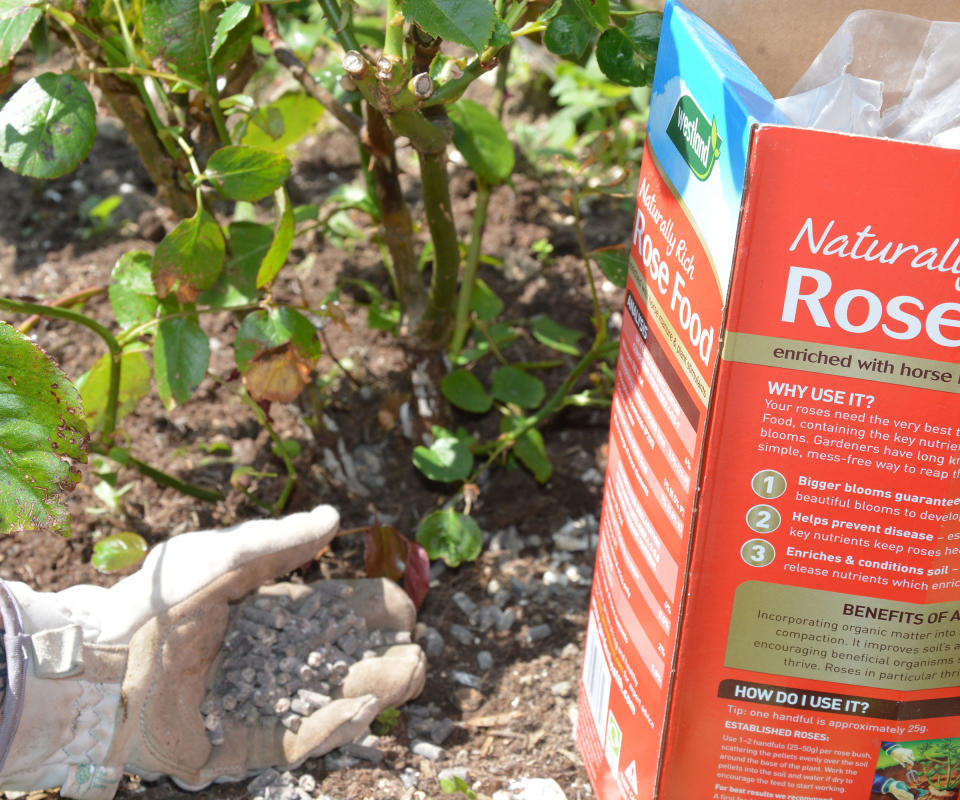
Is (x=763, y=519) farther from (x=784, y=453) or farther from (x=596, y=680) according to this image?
(x=596, y=680)

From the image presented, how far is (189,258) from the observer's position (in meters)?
1.00

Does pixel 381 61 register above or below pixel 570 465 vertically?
above

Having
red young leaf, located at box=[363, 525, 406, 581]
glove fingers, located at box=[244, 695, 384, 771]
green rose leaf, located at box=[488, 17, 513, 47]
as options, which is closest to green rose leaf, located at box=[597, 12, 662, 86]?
green rose leaf, located at box=[488, 17, 513, 47]

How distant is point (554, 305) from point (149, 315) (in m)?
0.73

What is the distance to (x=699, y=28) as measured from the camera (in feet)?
2.25

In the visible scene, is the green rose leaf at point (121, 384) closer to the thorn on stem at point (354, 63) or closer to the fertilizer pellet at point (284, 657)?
the fertilizer pellet at point (284, 657)

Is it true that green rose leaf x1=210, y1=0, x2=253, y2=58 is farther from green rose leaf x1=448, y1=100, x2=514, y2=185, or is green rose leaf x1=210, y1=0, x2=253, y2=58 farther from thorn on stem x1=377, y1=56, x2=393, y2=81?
green rose leaf x1=448, y1=100, x2=514, y2=185

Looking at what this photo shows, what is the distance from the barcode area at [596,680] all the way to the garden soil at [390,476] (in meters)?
0.12

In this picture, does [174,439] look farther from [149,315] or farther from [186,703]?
[186,703]

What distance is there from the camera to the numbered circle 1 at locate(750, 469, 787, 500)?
0.64 metres

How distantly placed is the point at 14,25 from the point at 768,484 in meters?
0.80

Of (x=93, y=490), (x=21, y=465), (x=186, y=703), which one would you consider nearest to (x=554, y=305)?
(x=93, y=490)

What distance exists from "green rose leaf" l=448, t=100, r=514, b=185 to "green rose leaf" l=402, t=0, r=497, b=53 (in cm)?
49

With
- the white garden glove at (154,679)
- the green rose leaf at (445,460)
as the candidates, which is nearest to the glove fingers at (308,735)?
the white garden glove at (154,679)
